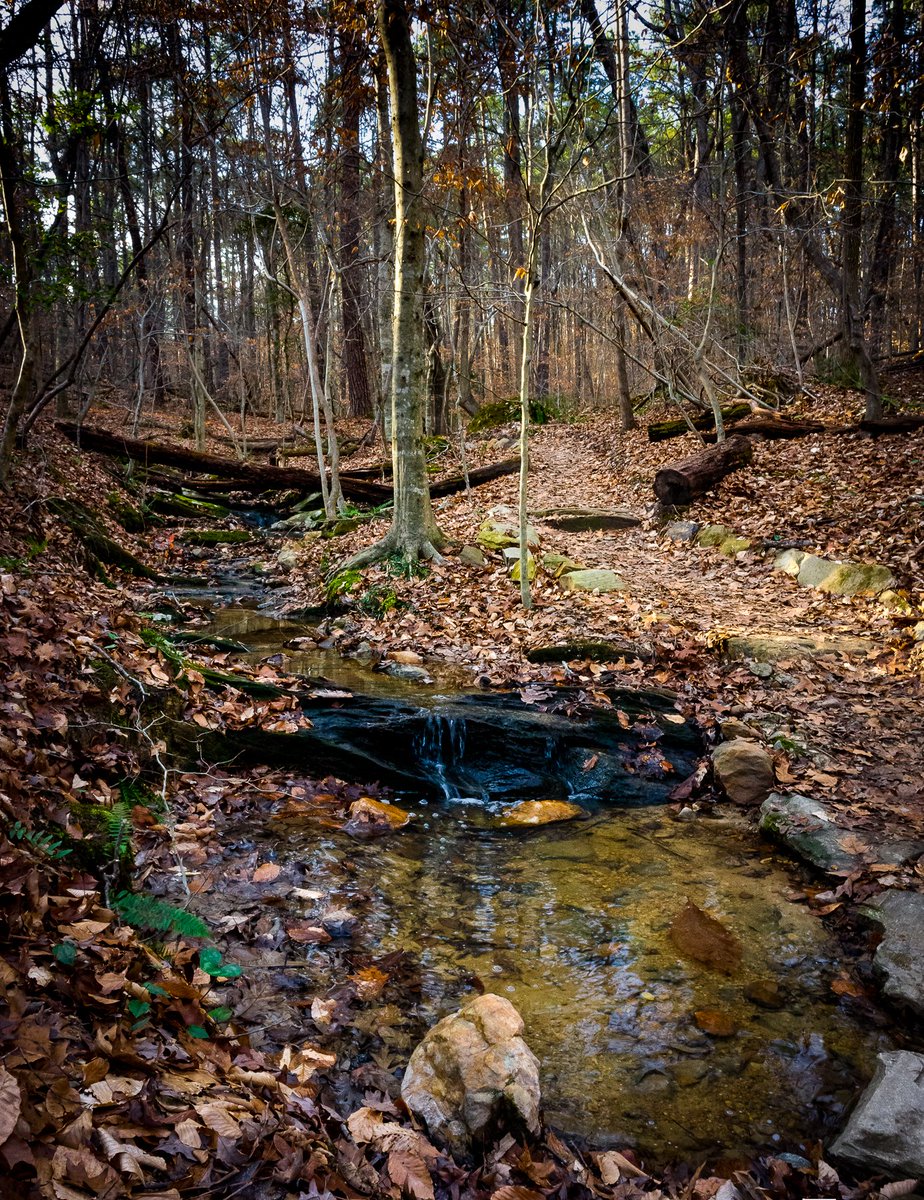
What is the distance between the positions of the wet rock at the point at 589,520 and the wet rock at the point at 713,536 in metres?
1.51

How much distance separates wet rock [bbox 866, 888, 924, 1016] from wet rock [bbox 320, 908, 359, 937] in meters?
2.56

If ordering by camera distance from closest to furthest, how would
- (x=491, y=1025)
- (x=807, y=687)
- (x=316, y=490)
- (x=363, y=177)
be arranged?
(x=491, y=1025) < (x=807, y=687) < (x=316, y=490) < (x=363, y=177)

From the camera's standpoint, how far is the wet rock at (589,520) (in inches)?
472

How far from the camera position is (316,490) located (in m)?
16.1

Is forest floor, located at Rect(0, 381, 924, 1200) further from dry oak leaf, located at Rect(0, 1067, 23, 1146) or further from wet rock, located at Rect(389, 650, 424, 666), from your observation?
wet rock, located at Rect(389, 650, 424, 666)

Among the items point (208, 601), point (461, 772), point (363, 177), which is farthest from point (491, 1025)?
point (363, 177)

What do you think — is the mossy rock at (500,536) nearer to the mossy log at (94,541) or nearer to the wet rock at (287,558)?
the wet rock at (287,558)

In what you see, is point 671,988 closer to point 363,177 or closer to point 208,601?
point 208,601

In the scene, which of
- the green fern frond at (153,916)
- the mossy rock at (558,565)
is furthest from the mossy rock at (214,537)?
the green fern frond at (153,916)

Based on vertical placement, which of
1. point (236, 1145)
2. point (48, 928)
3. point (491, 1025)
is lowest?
point (491, 1025)

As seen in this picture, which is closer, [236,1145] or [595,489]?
[236,1145]

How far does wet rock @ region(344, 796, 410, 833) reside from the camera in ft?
15.2

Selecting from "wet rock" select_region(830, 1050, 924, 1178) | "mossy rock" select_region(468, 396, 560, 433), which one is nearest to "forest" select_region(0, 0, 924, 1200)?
"wet rock" select_region(830, 1050, 924, 1178)

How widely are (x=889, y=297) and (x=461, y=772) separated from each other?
1992 centimetres
